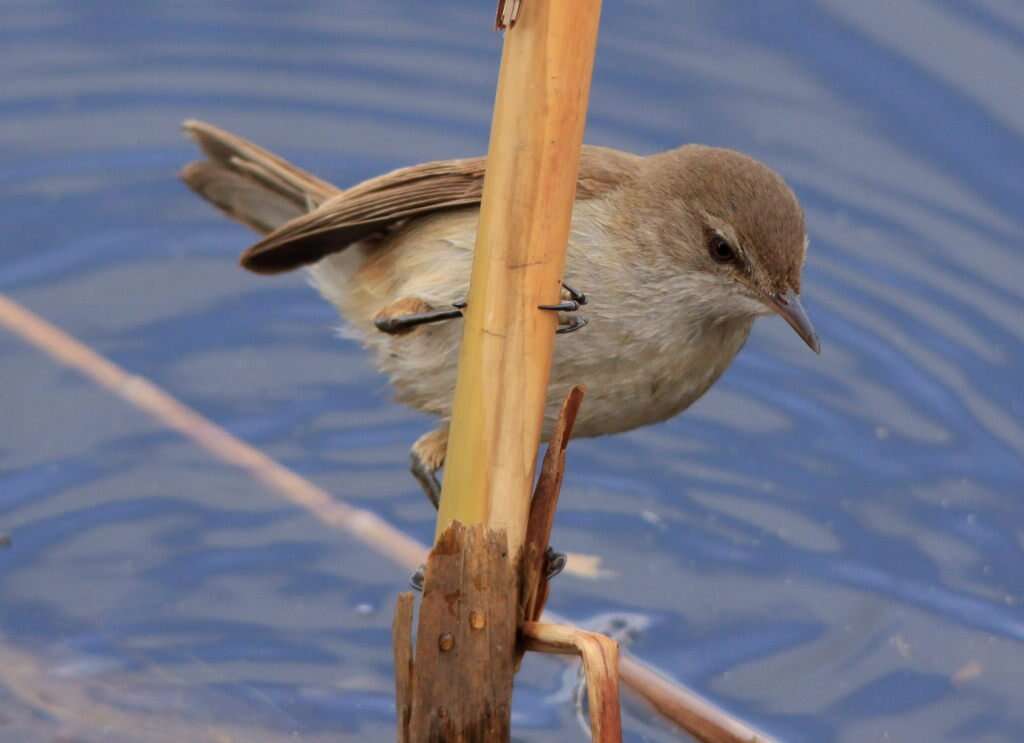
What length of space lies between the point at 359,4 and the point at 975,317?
2728mm

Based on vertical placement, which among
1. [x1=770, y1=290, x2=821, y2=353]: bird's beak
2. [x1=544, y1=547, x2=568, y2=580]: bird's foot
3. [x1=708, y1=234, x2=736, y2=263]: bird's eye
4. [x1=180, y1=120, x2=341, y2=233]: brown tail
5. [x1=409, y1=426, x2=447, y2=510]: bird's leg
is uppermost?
[x1=180, y1=120, x2=341, y2=233]: brown tail

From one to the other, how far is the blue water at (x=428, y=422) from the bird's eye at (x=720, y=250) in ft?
4.05

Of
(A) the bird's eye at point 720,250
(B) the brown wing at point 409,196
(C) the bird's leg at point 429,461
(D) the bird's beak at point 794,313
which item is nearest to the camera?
(D) the bird's beak at point 794,313

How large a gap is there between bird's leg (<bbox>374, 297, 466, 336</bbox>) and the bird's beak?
72cm


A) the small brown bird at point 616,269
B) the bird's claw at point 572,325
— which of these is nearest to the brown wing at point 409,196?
the small brown bird at point 616,269

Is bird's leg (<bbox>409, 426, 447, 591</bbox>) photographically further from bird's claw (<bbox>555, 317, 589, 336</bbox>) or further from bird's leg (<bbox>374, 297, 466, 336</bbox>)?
bird's claw (<bbox>555, 317, 589, 336</bbox>)

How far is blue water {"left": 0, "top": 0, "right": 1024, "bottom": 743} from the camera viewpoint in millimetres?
5363

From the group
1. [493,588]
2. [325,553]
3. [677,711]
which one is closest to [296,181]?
[325,553]

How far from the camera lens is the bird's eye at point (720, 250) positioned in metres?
4.43

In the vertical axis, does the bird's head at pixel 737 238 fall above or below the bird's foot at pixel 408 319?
above

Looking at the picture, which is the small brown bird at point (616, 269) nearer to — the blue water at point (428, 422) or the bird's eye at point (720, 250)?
the bird's eye at point (720, 250)

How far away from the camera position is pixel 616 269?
443cm

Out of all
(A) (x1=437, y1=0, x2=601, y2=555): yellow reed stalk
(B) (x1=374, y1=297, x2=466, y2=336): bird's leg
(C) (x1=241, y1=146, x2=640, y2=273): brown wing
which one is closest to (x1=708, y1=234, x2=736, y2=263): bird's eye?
(C) (x1=241, y1=146, x2=640, y2=273): brown wing

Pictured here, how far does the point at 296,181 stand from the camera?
534 centimetres
